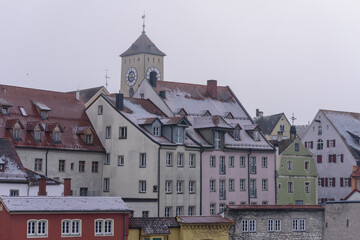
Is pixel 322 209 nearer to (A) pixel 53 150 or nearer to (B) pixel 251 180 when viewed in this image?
(B) pixel 251 180

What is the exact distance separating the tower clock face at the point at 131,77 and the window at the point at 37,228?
11582 centimetres

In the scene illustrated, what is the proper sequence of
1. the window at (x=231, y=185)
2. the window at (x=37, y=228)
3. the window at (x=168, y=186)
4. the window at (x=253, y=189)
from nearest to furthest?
the window at (x=37, y=228)
the window at (x=168, y=186)
the window at (x=231, y=185)
the window at (x=253, y=189)

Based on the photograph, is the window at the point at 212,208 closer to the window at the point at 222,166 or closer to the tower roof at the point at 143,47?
the window at the point at 222,166

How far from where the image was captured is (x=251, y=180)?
87375 mm

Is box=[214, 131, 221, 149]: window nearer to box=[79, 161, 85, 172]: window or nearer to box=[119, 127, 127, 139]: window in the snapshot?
box=[119, 127, 127, 139]: window

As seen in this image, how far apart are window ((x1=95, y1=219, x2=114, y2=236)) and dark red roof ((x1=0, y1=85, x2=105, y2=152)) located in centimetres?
1792

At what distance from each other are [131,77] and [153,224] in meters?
113

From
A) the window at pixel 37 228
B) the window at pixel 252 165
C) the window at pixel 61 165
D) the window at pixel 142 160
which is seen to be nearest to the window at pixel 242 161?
the window at pixel 252 165

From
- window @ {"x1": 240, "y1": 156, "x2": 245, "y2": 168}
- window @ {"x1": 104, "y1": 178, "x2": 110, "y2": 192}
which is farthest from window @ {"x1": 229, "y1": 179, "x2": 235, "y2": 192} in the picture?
window @ {"x1": 104, "y1": 178, "x2": 110, "y2": 192}

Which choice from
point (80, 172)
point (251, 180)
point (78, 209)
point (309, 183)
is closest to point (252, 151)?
point (251, 180)

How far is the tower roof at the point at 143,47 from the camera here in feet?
573

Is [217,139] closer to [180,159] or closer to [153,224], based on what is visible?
[180,159]

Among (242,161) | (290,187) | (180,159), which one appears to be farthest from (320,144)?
(180,159)

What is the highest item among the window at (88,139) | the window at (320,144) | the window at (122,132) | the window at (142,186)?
the window at (320,144)
